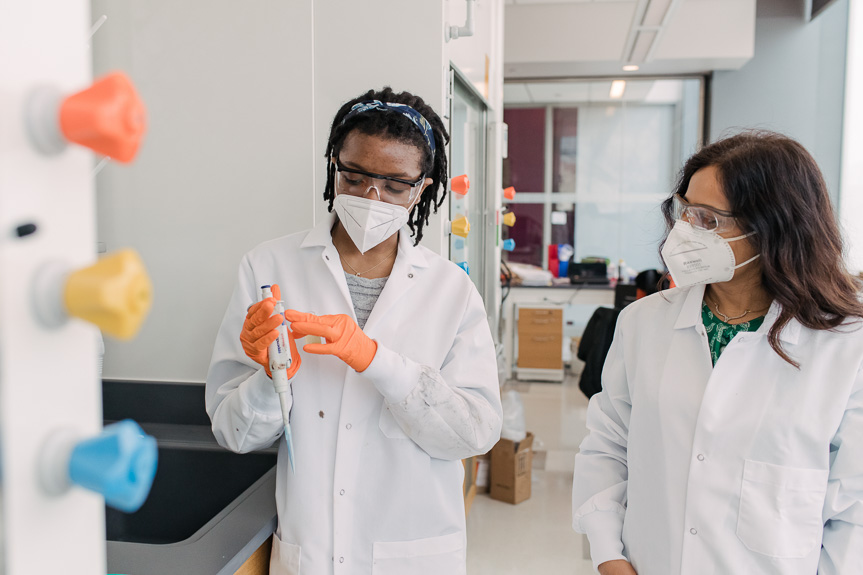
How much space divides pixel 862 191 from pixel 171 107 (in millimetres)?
4656

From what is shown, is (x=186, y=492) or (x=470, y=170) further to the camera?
(x=470, y=170)

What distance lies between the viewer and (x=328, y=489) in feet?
4.15

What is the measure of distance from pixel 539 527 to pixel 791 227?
98.8 inches

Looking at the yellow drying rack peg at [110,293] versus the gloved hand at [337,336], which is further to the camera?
the gloved hand at [337,336]

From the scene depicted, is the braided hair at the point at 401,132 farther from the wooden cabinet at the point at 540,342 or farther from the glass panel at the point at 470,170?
the wooden cabinet at the point at 540,342

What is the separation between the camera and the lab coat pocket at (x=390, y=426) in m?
1.28

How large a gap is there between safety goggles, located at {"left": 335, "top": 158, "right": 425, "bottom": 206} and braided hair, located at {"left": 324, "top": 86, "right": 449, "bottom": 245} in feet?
0.22

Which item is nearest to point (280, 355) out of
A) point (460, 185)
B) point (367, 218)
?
point (367, 218)

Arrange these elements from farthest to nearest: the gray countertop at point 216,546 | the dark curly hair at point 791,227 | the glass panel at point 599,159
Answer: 1. the glass panel at point 599,159
2. the dark curly hair at point 791,227
3. the gray countertop at point 216,546

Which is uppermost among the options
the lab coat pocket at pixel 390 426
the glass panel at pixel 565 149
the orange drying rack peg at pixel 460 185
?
the glass panel at pixel 565 149

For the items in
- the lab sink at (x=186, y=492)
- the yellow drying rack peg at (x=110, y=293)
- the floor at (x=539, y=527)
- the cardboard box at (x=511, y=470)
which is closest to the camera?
the yellow drying rack peg at (x=110, y=293)

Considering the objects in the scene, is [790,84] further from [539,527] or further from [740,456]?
[740,456]

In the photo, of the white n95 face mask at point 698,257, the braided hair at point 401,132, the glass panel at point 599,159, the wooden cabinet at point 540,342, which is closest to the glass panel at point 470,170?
the braided hair at point 401,132

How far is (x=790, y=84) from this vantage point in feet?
19.1
